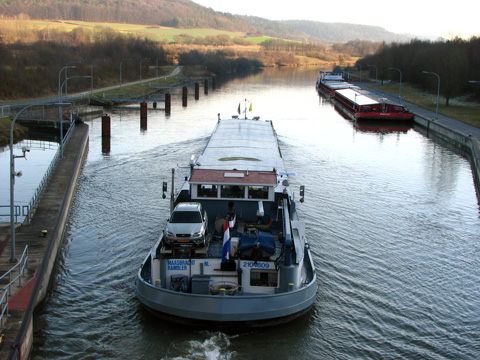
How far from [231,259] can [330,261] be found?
754 cm

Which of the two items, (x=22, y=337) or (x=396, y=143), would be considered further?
(x=396, y=143)

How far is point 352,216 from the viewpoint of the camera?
3306 cm

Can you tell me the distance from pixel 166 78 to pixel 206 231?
117 metres

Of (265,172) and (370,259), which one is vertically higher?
(265,172)

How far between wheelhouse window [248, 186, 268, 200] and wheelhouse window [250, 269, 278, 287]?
4.68 metres

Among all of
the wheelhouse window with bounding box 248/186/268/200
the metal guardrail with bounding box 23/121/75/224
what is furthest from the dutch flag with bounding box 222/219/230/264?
the metal guardrail with bounding box 23/121/75/224

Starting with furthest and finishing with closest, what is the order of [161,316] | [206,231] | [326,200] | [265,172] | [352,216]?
[326,200], [352,216], [265,172], [206,231], [161,316]

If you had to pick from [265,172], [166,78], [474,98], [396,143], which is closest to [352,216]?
[265,172]

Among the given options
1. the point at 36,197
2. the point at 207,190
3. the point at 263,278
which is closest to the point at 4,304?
the point at 263,278

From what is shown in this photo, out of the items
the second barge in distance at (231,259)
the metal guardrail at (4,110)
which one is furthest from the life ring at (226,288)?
the metal guardrail at (4,110)

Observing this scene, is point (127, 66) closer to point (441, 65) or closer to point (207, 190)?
point (441, 65)

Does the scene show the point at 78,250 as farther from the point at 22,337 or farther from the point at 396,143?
the point at 396,143

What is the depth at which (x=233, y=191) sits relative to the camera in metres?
24.4

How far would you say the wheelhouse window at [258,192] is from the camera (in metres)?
24.4
